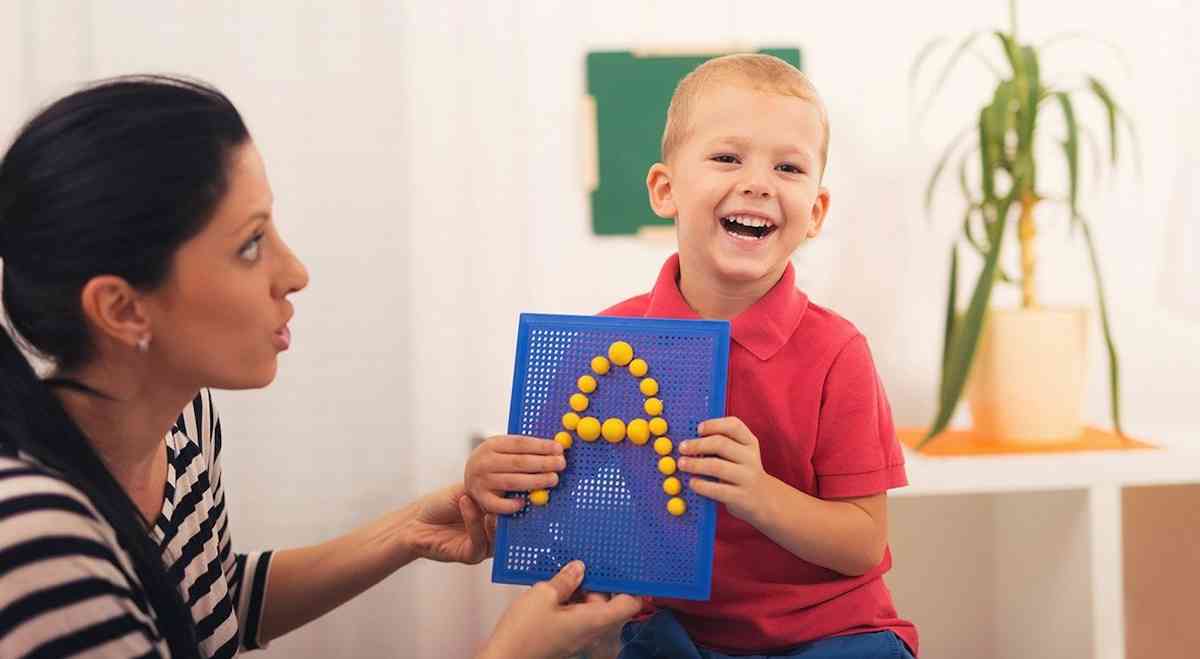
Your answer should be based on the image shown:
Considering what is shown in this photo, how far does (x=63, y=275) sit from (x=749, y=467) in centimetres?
59

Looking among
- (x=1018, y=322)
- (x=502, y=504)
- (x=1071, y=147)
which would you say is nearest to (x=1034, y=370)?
(x=1018, y=322)

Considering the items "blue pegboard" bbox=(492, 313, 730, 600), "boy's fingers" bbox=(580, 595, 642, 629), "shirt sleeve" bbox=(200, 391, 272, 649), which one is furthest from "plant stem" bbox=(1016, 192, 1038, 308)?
"shirt sleeve" bbox=(200, 391, 272, 649)

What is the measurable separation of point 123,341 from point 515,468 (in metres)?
0.35

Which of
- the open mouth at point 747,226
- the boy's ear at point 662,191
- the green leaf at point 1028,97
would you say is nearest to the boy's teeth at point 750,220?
the open mouth at point 747,226

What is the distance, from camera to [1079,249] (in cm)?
212

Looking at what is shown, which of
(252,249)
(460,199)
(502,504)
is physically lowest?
(502,504)

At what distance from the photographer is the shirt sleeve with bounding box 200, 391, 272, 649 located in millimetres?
1231

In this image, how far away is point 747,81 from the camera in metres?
1.16

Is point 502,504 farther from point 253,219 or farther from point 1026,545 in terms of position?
point 1026,545

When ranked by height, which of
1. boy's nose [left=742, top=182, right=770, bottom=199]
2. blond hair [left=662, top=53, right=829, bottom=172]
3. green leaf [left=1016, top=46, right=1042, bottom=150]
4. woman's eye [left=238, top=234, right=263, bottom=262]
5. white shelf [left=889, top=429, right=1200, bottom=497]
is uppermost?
green leaf [left=1016, top=46, right=1042, bottom=150]

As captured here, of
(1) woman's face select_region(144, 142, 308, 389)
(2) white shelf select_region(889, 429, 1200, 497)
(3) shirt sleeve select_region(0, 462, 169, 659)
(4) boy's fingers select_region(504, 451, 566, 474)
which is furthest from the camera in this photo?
(2) white shelf select_region(889, 429, 1200, 497)

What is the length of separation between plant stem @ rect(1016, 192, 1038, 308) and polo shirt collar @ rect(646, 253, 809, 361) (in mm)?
740

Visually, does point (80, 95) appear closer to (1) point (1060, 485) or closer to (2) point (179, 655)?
(2) point (179, 655)

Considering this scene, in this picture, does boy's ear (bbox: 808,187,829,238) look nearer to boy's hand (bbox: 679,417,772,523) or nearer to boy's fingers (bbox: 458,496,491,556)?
boy's hand (bbox: 679,417,772,523)
